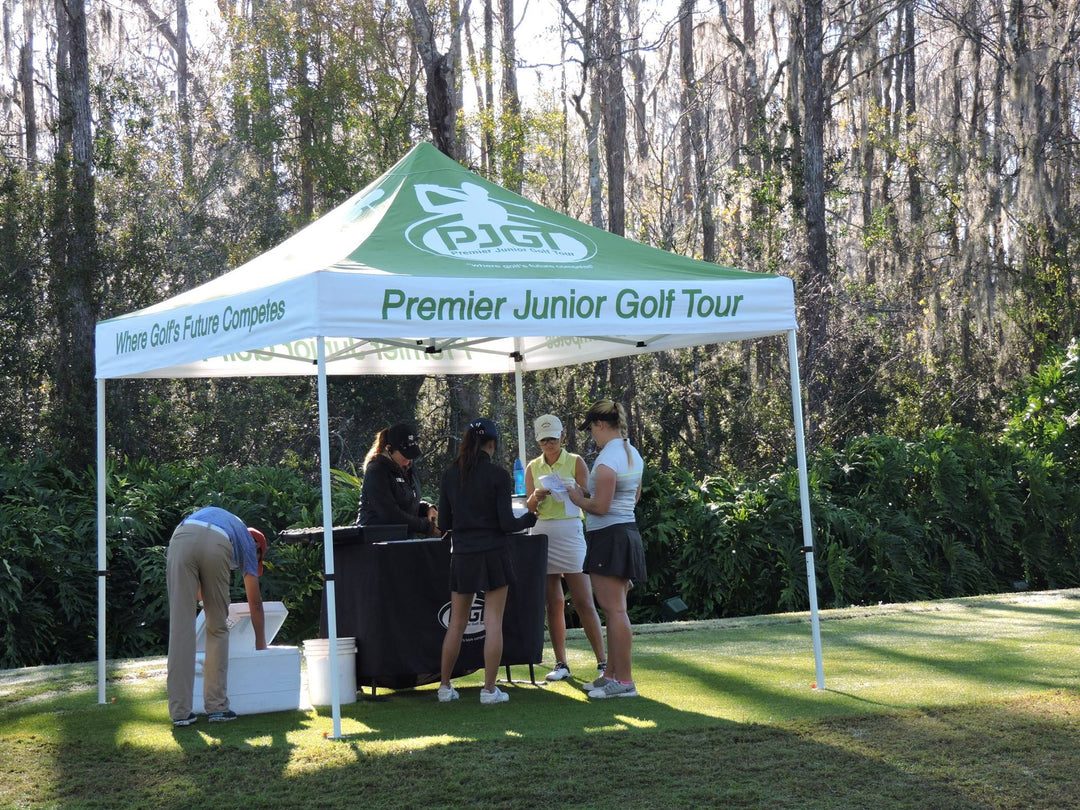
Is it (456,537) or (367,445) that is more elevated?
(367,445)

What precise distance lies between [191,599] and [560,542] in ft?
7.47

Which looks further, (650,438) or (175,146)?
(175,146)

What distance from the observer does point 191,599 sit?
652 centimetres

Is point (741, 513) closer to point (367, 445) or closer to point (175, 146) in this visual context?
point (367, 445)

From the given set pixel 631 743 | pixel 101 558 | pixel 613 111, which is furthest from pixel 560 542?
pixel 613 111

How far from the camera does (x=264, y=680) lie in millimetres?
6941

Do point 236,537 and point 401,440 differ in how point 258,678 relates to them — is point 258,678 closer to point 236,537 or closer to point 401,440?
point 236,537

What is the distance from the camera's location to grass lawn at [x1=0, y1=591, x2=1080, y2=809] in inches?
196

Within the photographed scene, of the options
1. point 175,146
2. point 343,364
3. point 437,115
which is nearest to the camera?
point 343,364

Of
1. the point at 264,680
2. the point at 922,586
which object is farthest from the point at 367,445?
the point at 264,680

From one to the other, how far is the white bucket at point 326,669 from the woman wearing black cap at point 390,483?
766mm

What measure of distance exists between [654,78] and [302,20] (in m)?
14.8

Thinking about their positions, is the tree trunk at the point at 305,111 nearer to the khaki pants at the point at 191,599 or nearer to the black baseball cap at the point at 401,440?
the black baseball cap at the point at 401,440

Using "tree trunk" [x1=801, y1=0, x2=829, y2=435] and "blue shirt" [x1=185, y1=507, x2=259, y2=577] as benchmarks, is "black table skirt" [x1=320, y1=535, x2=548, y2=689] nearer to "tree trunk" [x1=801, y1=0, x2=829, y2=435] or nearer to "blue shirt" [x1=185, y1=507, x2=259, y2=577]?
"blue shirt" [x1=185, y1=507, x2=259, y2=577]
